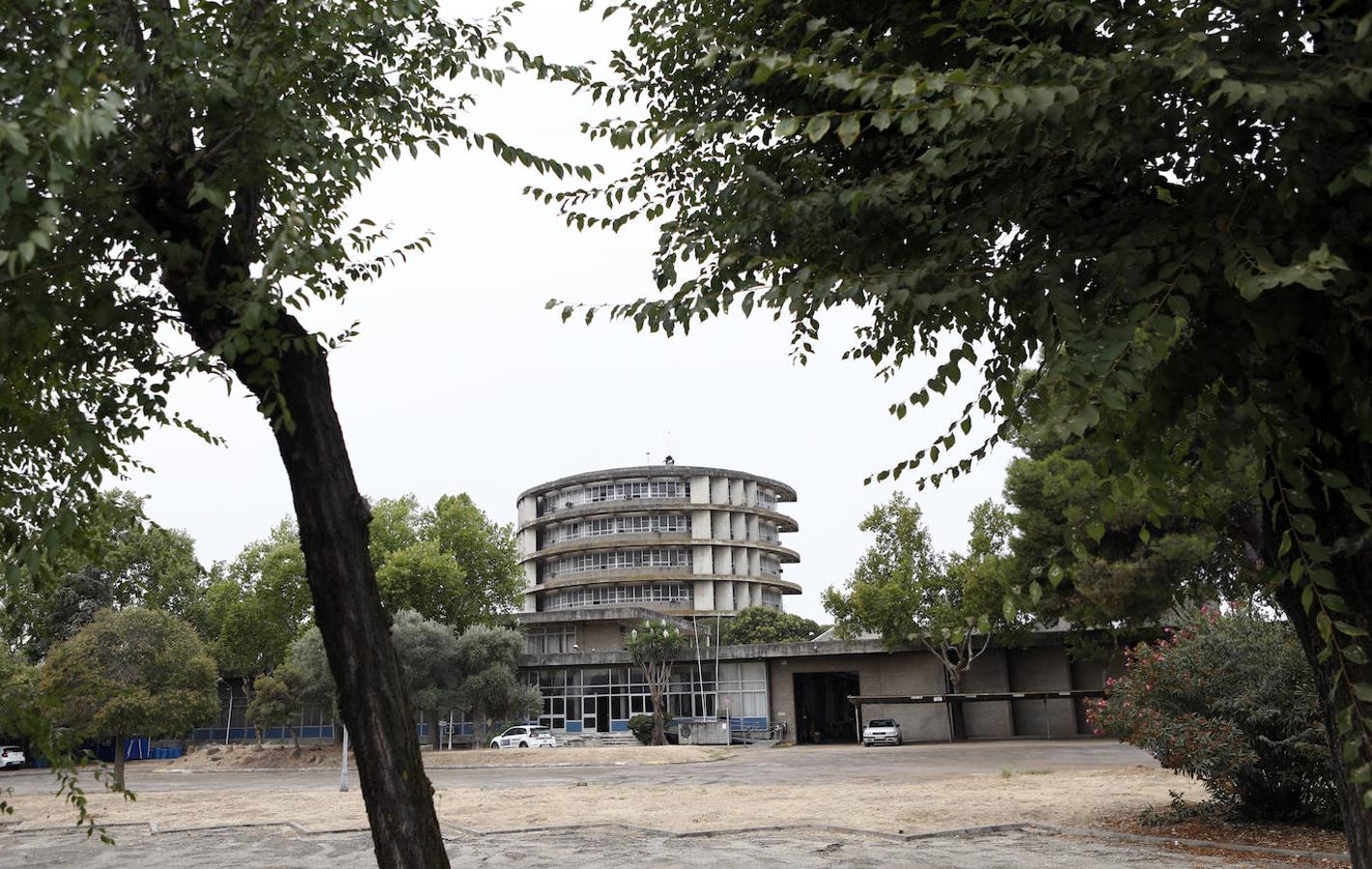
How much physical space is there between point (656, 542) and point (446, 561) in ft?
82.1

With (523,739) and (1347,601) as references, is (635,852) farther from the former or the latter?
(523,739)

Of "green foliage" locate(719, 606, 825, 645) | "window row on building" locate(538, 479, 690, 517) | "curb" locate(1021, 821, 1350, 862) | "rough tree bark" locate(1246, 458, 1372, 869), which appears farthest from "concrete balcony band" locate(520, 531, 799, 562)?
"rough tree bark" locate(1246, 458, 1372, 869)

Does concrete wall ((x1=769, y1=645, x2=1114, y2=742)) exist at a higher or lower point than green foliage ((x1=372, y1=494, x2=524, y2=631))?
lower

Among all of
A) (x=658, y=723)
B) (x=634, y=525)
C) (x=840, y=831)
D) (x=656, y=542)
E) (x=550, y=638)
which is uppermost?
(x=634, y=525)

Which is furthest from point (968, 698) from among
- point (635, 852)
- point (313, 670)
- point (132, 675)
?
point (635, 852)

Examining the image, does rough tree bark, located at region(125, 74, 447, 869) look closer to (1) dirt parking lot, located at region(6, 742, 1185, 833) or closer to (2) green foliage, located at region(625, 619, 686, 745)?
(1) dirt parking lot, located at region(6, 742, 1185, 833)

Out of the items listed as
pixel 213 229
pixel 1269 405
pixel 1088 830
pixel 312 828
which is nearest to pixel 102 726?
pixel 312 828

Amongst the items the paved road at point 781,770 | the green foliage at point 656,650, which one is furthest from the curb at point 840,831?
the green foliage at point 656,650

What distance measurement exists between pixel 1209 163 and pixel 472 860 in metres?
11.7

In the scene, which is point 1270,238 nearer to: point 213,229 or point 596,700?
point 213,229

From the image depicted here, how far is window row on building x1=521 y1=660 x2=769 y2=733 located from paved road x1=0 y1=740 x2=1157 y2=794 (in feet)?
50.3

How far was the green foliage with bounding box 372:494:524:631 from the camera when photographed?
56.7 m

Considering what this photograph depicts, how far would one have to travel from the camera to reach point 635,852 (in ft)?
41.3

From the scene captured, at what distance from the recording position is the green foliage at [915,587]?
4594 cm
